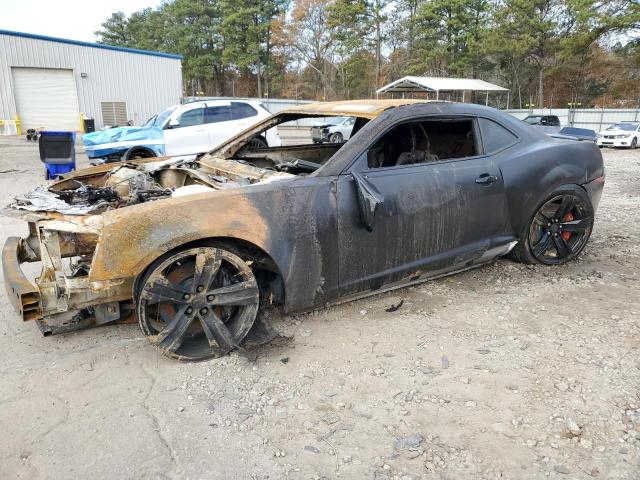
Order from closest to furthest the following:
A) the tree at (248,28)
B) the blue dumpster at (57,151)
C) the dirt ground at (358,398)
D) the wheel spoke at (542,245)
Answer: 1. the dirt ground at (358,398)
2. the wheel spoke at (542,245)
3. the blue dumpster at (57,151)
4. the tree at (248,28)

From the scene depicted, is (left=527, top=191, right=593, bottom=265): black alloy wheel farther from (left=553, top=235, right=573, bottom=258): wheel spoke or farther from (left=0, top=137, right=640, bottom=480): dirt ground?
(left=0, top=137, right=640, bottom=480): dirt ground

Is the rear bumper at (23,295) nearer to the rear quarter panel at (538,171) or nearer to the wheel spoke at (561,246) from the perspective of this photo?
the rear quarter panel at (538,171)

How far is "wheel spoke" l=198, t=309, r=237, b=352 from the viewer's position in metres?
2.99

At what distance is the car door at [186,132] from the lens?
10.3 metres

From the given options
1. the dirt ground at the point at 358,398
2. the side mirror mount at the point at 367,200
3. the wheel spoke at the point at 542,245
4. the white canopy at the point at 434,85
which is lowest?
the dirt ground at the point at 358,398

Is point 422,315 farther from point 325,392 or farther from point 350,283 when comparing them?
point 325,392

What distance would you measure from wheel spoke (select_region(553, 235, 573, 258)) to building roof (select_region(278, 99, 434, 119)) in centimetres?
181

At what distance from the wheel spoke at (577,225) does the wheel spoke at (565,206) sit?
0.33 feet

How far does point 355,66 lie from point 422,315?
42506mm

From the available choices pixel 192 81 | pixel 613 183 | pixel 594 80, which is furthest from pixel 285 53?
pixel 613 183

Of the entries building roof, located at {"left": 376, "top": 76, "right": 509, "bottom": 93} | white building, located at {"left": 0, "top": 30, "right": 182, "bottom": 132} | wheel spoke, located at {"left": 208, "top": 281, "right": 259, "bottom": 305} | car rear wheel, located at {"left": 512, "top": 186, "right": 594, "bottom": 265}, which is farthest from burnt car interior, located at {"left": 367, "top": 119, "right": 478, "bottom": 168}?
white building, located at {"left": 0, "top": 30, "right": 182, "bottom": 132}

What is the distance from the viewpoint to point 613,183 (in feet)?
33.4

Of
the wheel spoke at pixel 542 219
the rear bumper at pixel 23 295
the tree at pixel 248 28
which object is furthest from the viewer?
the tree at pixel 248 28

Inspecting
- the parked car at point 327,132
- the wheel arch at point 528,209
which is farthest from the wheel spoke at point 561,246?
the parked car at point 327,132
